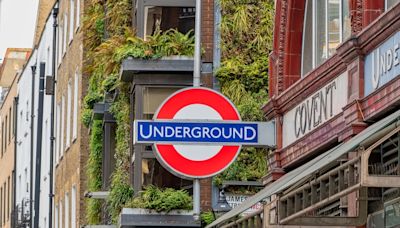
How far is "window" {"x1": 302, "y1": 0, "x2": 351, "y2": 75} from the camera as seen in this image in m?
19.3

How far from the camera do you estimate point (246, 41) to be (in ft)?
92.2

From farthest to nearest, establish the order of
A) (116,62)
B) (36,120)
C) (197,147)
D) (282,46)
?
1. (36,120)
2. (116,62)
3. (282,46)
4. (197,147)

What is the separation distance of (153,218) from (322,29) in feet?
27.7

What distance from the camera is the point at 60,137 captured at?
48750 mm

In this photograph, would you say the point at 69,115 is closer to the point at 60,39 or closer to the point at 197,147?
the point at 60,39

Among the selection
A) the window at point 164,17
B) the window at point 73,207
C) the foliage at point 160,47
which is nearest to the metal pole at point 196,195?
the foliage at point 160,47

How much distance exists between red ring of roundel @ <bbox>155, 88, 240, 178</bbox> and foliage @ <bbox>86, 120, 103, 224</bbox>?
17.9 meters

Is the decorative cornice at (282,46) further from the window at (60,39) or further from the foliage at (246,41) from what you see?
the window at (60,39)

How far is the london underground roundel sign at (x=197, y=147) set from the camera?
61.4 ft

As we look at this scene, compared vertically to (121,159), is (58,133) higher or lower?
higher

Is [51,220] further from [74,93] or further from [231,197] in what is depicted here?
[231,197]

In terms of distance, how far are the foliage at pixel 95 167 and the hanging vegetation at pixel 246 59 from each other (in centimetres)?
950

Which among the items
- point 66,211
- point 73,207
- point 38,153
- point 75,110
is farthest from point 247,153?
point 38,153

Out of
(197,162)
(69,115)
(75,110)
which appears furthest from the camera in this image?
(69,115)
